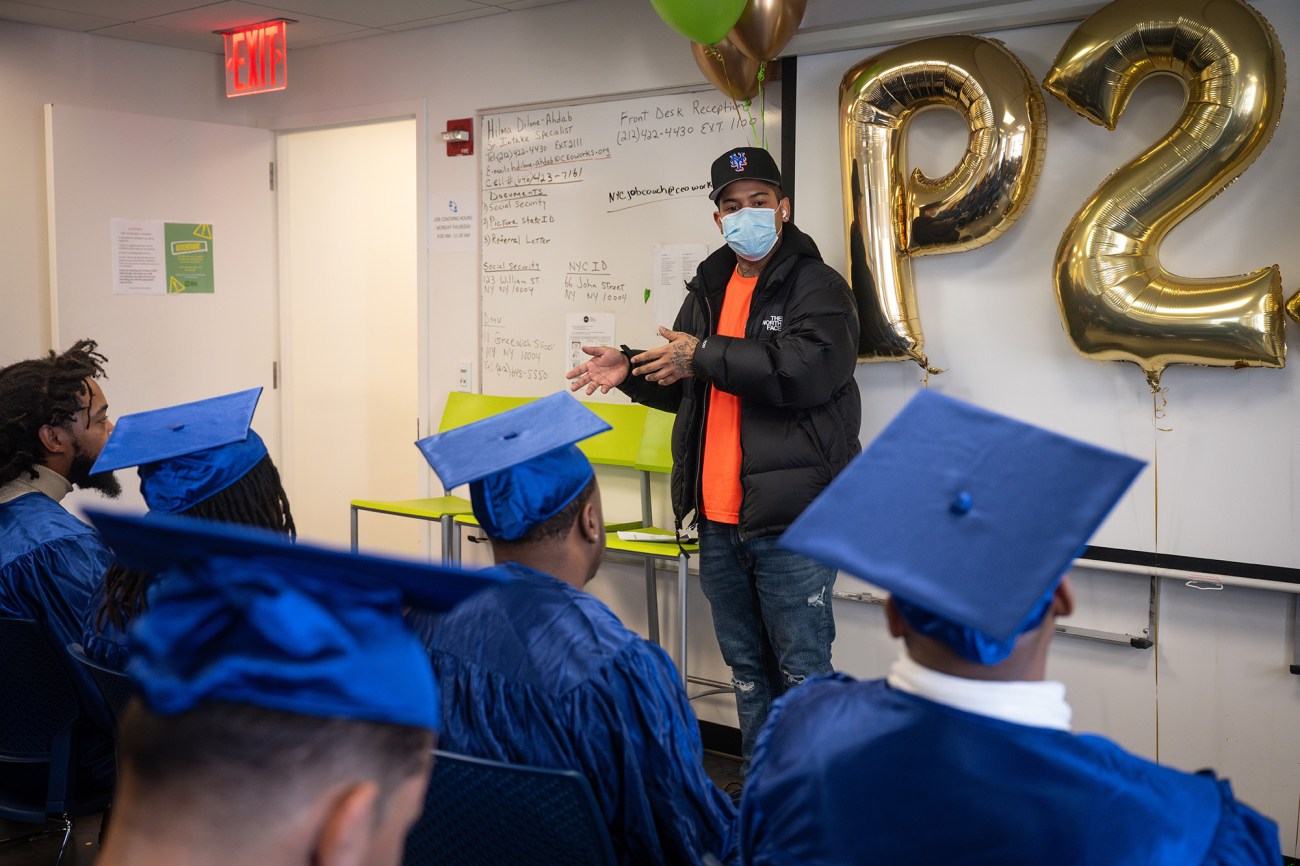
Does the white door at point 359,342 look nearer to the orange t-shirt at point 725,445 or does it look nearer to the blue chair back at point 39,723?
the orange t-shirt at point 725,445

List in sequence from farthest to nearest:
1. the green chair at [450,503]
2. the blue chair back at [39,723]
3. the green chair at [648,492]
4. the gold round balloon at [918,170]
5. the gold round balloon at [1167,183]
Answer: the green chair at [450,503] → the green chair at [648,492] → the gold round balloon at [918,170] → the gold round balloon at [1167,183] → the blue chair back at [39,723]

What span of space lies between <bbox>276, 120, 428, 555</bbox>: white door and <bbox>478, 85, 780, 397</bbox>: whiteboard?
1383 millimetres

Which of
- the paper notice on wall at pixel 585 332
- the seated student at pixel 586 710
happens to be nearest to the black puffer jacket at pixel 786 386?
the paper notice on wall at pixel 585 332

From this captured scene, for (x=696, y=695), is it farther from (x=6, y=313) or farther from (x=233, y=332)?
(x=6, y=313)

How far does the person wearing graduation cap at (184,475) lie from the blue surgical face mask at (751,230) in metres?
1.41

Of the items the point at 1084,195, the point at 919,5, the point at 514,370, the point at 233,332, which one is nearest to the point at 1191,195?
the point at 1084,195

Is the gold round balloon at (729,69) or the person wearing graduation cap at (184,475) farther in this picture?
the gold round balloon at (729,69)

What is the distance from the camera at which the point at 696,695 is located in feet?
12.5

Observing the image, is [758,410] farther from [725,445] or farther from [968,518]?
[968,518]

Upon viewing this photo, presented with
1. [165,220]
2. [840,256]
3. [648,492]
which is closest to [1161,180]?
[840,256]

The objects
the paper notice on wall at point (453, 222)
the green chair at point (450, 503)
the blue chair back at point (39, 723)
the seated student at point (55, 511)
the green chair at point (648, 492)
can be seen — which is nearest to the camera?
the blue chair back at point (39, 723)

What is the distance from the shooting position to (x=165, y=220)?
16.5 ft

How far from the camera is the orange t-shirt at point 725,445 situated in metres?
3.14

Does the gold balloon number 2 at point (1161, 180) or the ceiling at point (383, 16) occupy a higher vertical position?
the ceiling at point (383, 16)
